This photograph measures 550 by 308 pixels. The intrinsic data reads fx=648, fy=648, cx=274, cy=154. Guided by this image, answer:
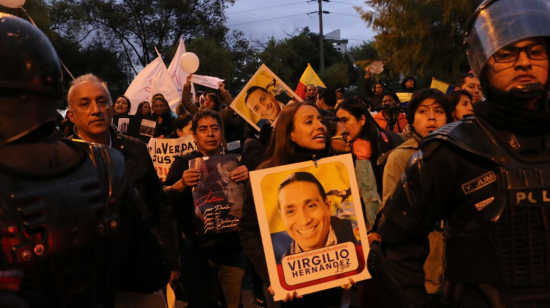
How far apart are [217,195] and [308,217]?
4.13 feet

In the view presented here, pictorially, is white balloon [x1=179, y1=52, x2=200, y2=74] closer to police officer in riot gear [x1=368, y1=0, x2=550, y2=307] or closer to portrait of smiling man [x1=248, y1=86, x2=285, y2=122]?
portrait of smiling man [x1=248, y1=86, x2=285, y2=122]

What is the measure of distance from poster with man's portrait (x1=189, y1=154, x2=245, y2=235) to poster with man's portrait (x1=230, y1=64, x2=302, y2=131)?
83.2 inches

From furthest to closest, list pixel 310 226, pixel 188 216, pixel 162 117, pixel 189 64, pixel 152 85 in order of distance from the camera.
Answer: pixel 189 64 < pixel 152 85 < pixel 162 117 < pixel 188 216 < pixel 310 226

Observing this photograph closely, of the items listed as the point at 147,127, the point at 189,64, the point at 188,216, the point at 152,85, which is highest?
the point at 189,64

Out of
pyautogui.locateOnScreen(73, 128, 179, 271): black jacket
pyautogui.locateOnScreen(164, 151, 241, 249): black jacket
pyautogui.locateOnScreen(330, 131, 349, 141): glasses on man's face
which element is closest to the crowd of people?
pyautogui.locateOnScreen(73, 128, 179, 271): black jacket

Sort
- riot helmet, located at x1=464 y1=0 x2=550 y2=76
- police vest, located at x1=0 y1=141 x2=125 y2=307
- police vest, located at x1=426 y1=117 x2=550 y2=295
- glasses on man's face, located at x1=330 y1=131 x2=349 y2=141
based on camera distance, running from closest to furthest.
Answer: police vest, located at x1=0 y1=141 x2=125 y2=307 → police vest, located at x1=426 y1=117 x2=550 y2=295 → riot helmet, located at x1=464 y1=0 x2=550 y2=76 → glasses on man's face, located at x1=330 y1=131 x2=349 y2=141

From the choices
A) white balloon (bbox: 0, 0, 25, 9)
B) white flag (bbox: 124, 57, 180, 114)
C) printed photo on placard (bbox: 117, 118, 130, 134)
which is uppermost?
white balloon (bbox: 0, 0, 25, 9)

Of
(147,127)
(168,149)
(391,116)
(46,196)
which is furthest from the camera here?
(391,116)

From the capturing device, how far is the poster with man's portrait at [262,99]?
7672 millimetres

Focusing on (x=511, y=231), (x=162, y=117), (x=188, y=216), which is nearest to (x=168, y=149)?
(x=188, y=216)

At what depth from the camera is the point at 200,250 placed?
5.52 m

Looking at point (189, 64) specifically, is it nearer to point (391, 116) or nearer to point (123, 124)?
point (123, 124)

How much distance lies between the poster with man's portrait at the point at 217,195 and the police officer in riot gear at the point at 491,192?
9.19 feet

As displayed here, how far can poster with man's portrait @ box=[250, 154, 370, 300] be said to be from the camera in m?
4.32
